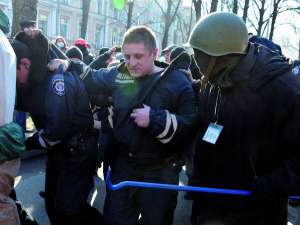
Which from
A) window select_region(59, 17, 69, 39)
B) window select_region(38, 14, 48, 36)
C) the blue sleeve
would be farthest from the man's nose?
window select_region(59, 17, 69, 39)

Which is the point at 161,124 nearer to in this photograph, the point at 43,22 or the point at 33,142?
the point at 33,142

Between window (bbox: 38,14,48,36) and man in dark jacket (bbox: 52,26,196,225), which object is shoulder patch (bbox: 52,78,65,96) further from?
window (bbox: 38,14,48,36)

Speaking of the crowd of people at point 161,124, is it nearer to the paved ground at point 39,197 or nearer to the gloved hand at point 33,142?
the gloved hand at point 33,142

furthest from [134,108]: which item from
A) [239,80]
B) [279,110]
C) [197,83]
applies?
[279,110]

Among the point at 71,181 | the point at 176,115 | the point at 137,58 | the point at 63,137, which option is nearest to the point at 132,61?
the point at 137,58

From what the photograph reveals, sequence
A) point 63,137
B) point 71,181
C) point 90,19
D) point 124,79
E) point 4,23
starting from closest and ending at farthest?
point 4,23, point 124,79, point 63,137, point 71,181, point 90,19

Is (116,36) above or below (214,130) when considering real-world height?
below

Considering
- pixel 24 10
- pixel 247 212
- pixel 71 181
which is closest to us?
pixel 247 212

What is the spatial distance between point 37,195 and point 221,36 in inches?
143

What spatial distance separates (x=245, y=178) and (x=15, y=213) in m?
1.21

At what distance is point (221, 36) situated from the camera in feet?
7.55

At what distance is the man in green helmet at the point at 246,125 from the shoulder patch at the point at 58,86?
1.17m

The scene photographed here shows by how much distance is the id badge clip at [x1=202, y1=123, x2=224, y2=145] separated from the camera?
241 centimetres

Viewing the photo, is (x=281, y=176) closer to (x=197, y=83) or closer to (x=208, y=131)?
(x=208, y=131)
